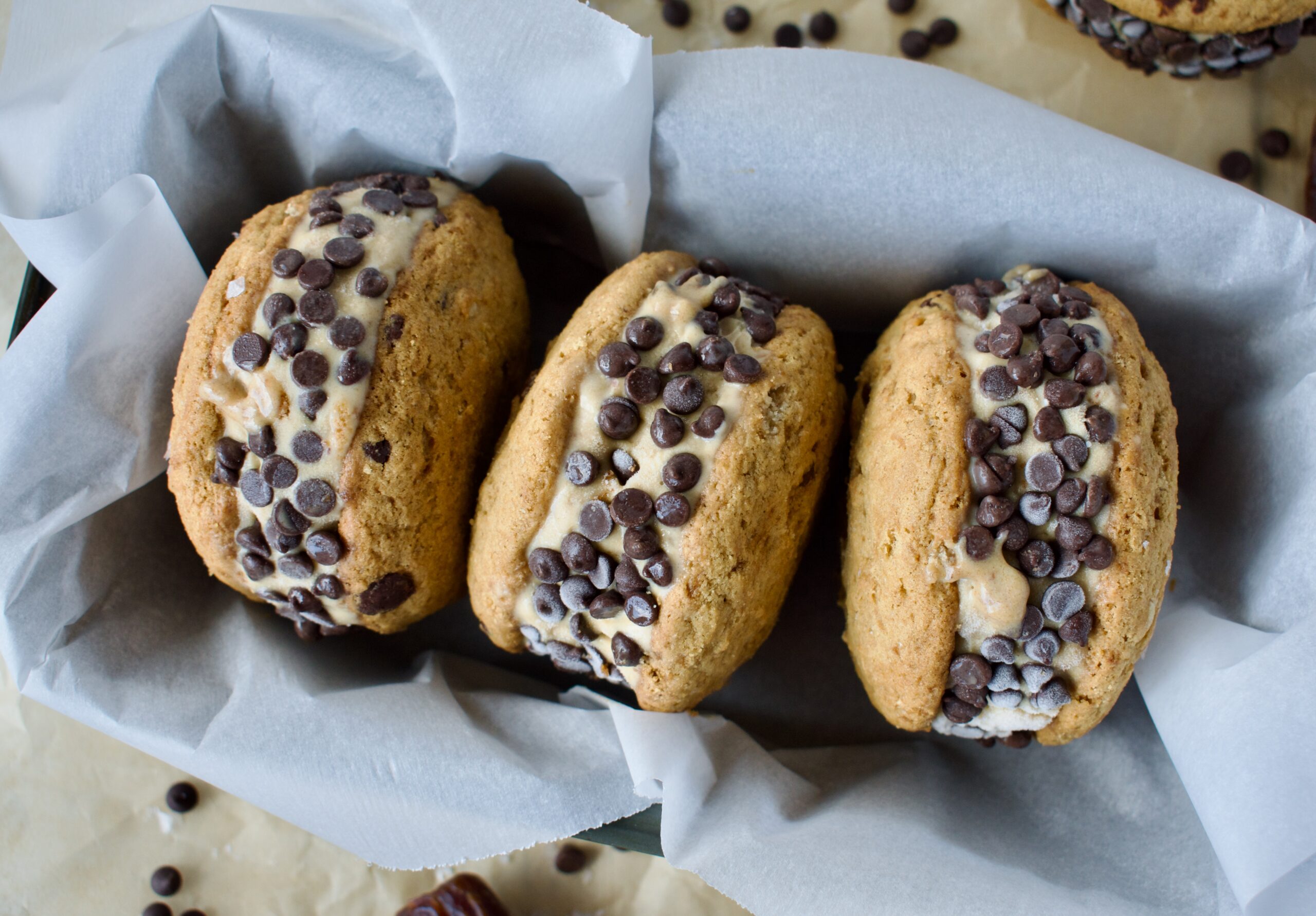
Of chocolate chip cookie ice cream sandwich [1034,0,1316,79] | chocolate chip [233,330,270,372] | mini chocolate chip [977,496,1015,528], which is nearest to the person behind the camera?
mini chocolate chip [977,496,1015,528]

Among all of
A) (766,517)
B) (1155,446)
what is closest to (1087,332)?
(1155,446)

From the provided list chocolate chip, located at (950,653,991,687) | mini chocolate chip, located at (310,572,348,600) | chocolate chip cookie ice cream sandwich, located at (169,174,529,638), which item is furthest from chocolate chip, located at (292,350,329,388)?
chocolate chip, located at (950,653,991,687)

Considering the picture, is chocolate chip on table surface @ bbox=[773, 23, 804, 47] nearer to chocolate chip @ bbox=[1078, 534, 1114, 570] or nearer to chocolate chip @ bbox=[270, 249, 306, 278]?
chocolate chip @ bbox=[270, 249, 306, 278]

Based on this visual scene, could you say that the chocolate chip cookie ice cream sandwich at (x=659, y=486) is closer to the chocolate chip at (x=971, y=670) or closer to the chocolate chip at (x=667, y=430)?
the chocolate chip at (x=667, y=430)

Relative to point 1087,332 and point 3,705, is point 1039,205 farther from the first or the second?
point 3,705

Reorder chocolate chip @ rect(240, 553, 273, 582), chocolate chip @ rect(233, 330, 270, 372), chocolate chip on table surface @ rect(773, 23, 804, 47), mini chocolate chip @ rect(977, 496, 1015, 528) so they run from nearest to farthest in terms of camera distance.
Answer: mini chocolate chip @ rect(977, 496, 1015, 528) < chocolate chip @ rect(233, 330, 270, 372) < chocolate chip @ rect(240, 553, 273, 582) < chocolate chip on table surface @ rect(773, 23, 804, 47)

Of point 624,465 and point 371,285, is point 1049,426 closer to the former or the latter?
point 624,465

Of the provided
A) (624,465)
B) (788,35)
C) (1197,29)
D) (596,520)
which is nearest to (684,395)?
(624,465)
